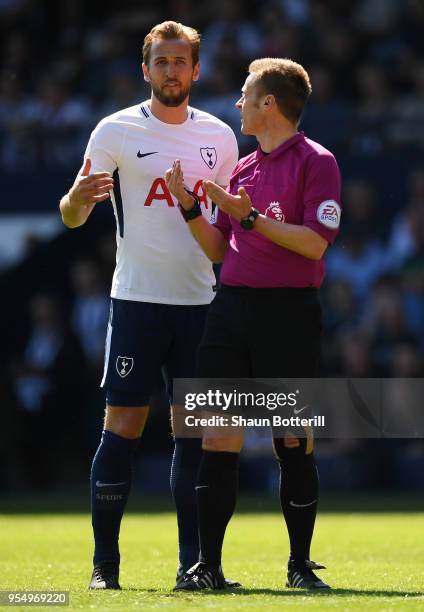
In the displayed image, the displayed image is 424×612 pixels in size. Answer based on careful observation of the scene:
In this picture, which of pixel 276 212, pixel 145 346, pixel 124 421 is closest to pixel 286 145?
pixel 276 212

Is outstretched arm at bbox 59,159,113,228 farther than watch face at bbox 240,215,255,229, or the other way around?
outstretched arm at bbox 59,159,113,228

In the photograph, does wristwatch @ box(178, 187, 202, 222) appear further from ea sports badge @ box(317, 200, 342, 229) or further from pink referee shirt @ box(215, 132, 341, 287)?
ea sports badge @ box(317, 200, 342, 229)

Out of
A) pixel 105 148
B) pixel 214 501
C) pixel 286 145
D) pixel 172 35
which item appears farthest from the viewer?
pixel 172 35

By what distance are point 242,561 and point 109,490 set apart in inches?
59.6

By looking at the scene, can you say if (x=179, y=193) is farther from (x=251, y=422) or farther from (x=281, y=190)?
(x=251, y=422)

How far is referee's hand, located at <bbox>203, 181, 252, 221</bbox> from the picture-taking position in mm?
6004

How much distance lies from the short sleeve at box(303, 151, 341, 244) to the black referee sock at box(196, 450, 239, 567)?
3.46 feet

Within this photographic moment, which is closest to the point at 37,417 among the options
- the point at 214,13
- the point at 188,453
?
the point at 214,13

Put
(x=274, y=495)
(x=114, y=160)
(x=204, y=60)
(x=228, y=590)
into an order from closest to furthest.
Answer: (x=228, y=590) → (x=114, y=160) → (x=274, y=495) → (x=204, y=60)

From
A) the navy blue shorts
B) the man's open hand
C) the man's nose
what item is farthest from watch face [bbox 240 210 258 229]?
the man's nose

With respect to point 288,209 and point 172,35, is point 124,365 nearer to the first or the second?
point 288,209

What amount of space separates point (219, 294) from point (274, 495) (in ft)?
23.0

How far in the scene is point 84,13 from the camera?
2058cm

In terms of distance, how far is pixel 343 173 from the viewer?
573 inches
